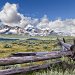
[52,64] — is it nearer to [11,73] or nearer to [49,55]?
[49,55]

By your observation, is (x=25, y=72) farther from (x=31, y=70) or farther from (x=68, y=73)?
(x=68, y=73)

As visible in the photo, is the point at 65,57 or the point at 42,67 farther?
the point at 65,57

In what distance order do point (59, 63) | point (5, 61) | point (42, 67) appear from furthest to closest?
point (59, 63)
point (42, 67)
point (5, 61)

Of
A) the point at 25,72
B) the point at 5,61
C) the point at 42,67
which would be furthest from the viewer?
the point at 42,67

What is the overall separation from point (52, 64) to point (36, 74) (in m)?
2.00

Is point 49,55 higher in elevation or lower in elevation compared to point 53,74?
higher

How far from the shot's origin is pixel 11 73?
9.27 m

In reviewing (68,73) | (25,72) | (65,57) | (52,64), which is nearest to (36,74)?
(25,72)

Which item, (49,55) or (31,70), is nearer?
(31,70)

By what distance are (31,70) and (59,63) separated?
2.26 metres

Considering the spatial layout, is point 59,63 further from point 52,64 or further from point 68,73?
point 68,73

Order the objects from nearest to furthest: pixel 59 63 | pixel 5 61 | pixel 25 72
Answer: pixel 5 61 < pixel 25 72 < pixel 59 63

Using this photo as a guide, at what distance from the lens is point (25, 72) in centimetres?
995

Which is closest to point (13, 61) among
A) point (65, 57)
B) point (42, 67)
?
point (42, 67)
